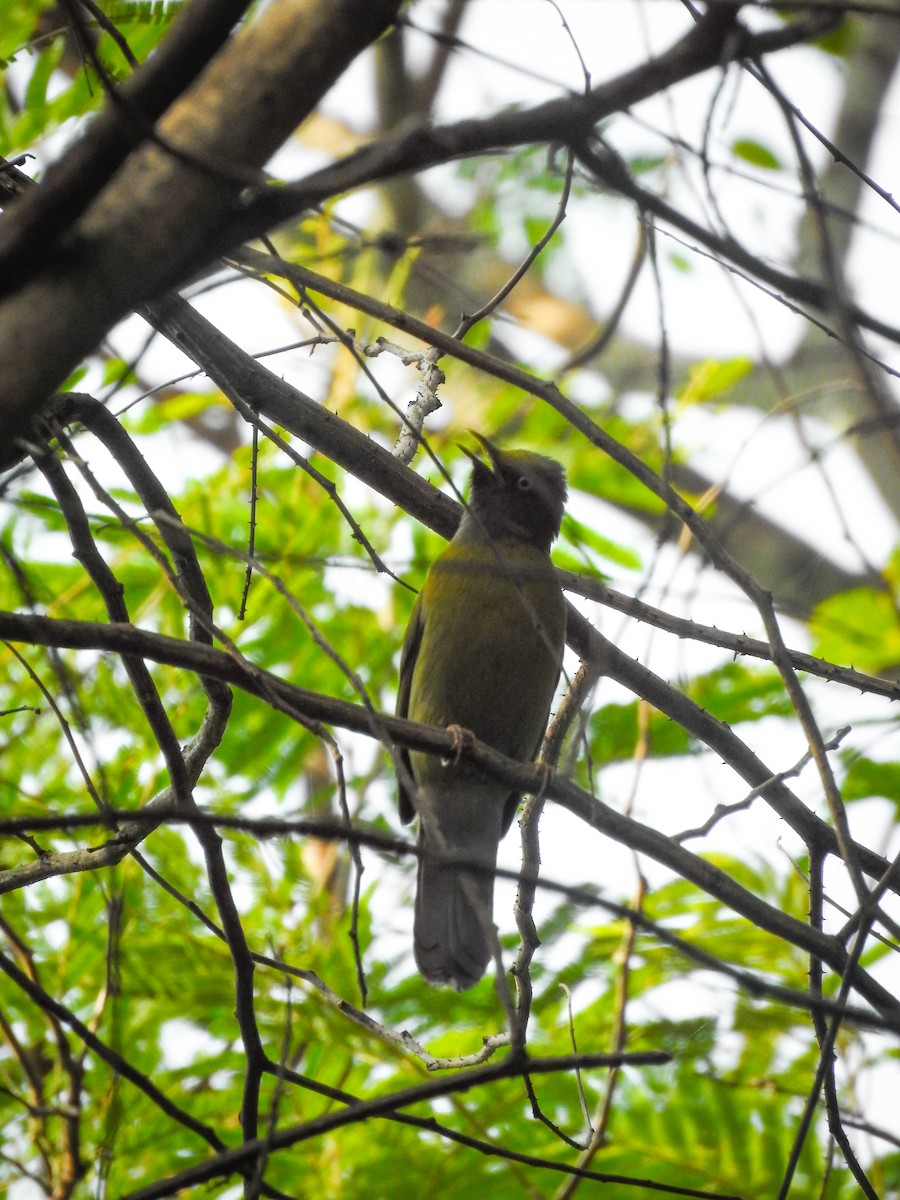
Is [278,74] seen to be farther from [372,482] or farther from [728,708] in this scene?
[728,708]

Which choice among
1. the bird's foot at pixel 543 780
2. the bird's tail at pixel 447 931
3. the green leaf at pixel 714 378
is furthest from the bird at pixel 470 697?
the green leaf at pixel 714 378

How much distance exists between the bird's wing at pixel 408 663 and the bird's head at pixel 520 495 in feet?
2.38

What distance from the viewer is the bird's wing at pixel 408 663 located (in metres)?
5.39

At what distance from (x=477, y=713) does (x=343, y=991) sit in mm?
1347

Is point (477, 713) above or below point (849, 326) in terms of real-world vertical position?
above

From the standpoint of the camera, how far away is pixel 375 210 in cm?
1584

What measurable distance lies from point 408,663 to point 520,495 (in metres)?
1.05

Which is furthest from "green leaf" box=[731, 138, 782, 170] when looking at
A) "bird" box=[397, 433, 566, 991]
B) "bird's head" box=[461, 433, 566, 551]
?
"bird" box=[397, 433, 566, 991]

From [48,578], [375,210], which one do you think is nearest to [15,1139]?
[48,578]

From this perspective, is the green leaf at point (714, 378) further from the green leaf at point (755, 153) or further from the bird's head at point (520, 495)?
the green leaf at point (755, 153)

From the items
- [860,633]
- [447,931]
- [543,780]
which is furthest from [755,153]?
[543,780]

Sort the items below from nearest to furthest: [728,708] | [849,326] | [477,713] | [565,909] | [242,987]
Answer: [849,326] → [242,987] → [565,909] → [477,713] → [728,708]

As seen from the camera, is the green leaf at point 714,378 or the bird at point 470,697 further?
the green leaf at point 714,378

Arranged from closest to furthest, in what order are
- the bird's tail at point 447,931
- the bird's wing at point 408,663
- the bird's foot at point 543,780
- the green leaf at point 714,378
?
the bird's foot at point 543,780 < the bird's tail at point 447,931 < the bird's wing at point 408,663 < the green leaf at point 714,378
